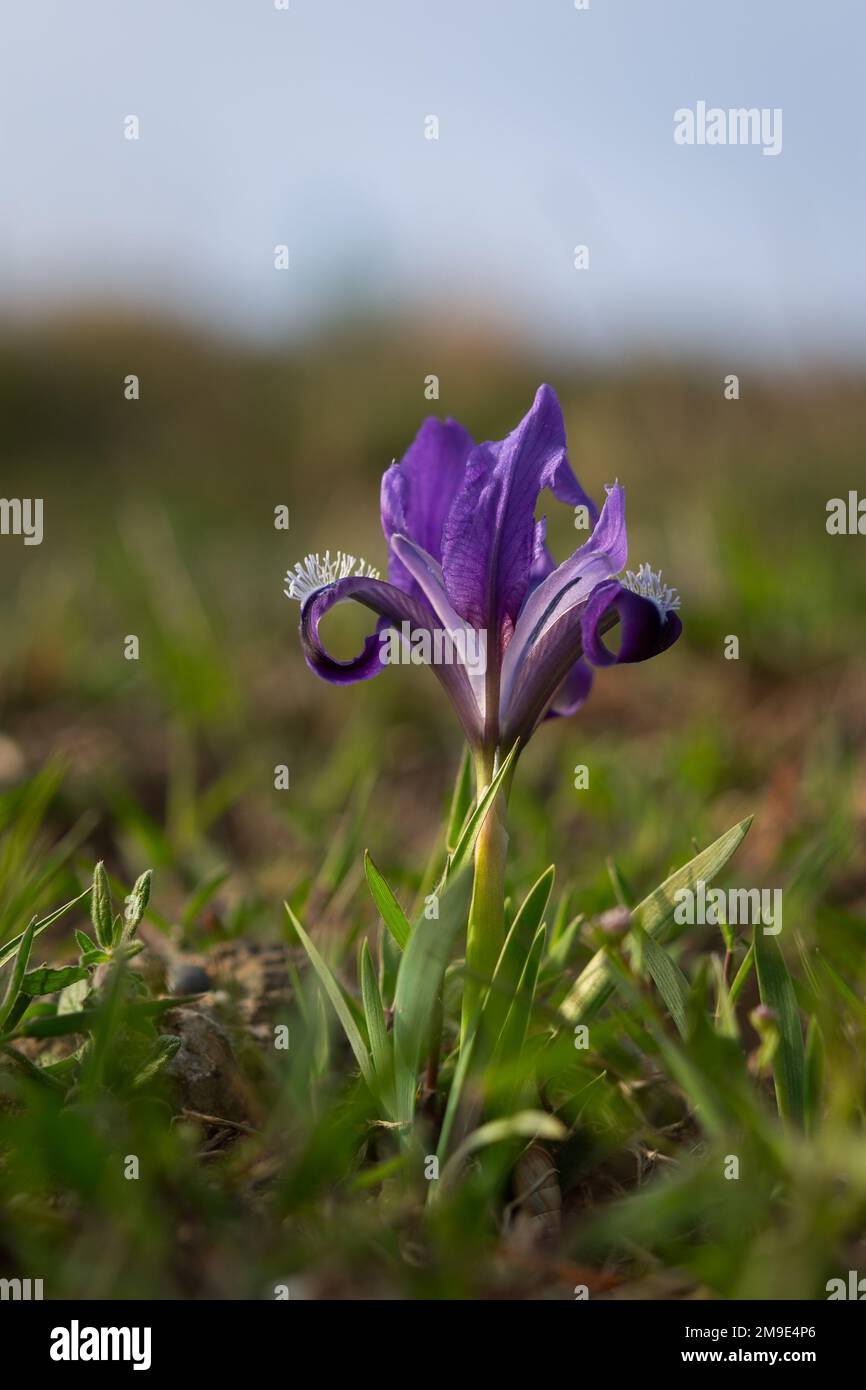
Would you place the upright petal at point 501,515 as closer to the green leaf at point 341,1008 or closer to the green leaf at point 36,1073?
the green leaf at point 341,1008

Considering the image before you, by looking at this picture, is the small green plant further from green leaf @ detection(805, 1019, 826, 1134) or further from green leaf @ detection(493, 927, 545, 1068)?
green leaf @ detection(805, 1019, 826, 1134)

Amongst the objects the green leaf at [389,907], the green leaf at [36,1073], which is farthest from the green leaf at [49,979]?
the green leaf at [389,907]

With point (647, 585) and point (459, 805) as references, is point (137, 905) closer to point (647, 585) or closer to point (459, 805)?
point (459, 805)

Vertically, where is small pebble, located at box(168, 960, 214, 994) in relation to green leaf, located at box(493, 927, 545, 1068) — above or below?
above

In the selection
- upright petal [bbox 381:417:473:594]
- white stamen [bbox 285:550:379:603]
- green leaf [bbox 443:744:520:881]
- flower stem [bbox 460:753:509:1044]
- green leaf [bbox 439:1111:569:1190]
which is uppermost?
upright petal [bbox 381:417:473:594]

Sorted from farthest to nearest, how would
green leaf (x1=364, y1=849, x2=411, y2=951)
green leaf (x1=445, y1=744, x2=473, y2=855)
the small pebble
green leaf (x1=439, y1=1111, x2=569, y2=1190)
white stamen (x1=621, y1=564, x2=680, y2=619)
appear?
the small pebble → green leaf (x1=445, y1=744, x2=473, y2=855) → green leaf (x1=364, y1=849, x2=411, y2=951) → white stamen (x1=621, y1=564, x2=680, y2=619) → green leaf (x1=439, y1=1111, x2=569, y2=1190)

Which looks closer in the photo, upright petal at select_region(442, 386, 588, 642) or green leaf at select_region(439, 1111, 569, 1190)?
green leaf at select_region(439, 1111, 569, 1190)

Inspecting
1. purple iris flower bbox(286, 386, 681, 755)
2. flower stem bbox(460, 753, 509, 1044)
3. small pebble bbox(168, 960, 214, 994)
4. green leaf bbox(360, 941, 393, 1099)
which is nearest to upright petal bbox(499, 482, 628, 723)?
purple iris flower bbox(286, 386, 681, 755)
